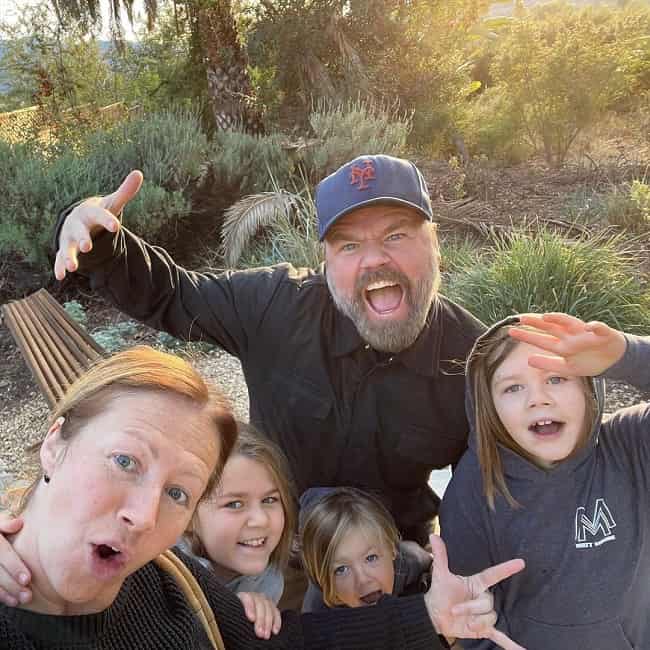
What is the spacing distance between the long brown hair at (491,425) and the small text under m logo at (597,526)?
0.59ft

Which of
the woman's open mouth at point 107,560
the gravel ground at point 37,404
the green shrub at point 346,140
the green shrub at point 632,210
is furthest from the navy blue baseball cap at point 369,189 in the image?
the green shrub at point 632,210

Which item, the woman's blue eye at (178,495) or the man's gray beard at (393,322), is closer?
the woman's blue eye at (178,495)

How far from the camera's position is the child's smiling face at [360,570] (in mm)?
2125

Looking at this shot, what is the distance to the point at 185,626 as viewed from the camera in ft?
4.45

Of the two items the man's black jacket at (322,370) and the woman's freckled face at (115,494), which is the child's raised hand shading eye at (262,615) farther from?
the man's black jacket at (322,370)

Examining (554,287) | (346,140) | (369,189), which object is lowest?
(554,287)

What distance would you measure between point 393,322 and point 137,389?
1195 mm

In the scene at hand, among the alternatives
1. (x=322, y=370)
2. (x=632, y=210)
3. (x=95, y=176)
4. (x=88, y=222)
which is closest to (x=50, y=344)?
(x=88, y=222)

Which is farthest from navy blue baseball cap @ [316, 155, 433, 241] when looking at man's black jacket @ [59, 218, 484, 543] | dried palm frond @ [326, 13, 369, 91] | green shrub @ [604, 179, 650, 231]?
dried palm frond @ [326, 13, 369, 91]

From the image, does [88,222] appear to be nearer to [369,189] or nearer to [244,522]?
[369,189]

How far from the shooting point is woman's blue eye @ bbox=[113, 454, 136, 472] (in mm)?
1175

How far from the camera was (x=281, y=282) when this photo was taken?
262 cm

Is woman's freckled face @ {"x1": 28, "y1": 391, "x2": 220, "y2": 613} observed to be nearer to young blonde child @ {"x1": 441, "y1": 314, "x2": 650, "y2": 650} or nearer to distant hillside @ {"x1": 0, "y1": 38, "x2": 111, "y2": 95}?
young blonde child @ {"x1": 441, "y1": 314, "x2": 650, "y2": 650}

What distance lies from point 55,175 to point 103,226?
4.71m
